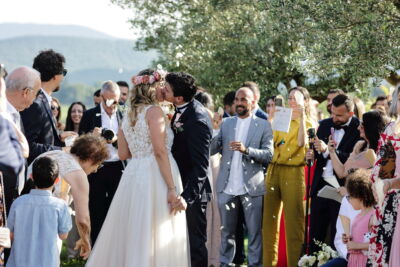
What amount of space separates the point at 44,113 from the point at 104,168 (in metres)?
2.93

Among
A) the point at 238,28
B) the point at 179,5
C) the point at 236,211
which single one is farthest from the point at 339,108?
the point at 179,5

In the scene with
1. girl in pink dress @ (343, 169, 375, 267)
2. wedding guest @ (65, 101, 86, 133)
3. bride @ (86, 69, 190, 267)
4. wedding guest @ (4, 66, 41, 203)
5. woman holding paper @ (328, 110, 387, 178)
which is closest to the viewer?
wedding guest @ (4, 66, 41, 203)

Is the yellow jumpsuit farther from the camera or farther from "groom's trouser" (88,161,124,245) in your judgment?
the camera

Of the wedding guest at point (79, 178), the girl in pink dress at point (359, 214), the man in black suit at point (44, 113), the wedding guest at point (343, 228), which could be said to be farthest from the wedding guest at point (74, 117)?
the girl in pink dress at point (359, 214)

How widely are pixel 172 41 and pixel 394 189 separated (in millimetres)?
12954

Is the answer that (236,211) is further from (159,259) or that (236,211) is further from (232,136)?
(159,259)

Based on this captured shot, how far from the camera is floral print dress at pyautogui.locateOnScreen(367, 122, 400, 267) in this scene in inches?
255

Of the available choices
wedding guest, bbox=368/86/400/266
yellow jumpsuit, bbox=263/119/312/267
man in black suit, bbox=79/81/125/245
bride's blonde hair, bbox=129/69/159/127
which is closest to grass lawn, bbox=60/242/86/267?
man in black suit, bbox=79/81/125/245

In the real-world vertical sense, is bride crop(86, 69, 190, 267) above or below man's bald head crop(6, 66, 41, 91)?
below

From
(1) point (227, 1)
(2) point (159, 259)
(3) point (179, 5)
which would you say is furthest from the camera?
(3) point (179, 5)

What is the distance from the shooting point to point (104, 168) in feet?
32.9

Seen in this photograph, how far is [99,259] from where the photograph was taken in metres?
7.34

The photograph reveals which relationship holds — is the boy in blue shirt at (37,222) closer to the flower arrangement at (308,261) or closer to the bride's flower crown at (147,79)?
the bride's flower crown at (147,79)

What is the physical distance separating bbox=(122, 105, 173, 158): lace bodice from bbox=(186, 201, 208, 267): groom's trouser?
72 centimetres
